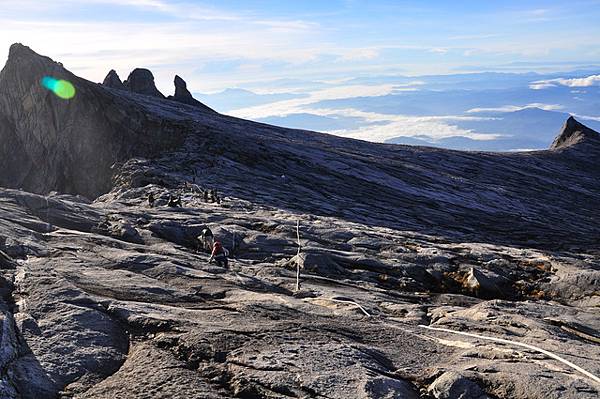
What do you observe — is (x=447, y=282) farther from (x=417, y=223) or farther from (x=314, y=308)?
(x=417, y=223)

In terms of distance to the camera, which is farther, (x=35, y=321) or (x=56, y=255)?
(x=56, y=255)

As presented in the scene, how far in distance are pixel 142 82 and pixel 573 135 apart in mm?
96297

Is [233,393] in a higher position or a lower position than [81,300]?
lower

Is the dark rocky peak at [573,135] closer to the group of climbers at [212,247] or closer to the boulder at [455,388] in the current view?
the group of climbers at [212,247]

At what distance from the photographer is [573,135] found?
4692 inches

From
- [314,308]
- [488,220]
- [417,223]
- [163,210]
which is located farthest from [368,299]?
[488,220]

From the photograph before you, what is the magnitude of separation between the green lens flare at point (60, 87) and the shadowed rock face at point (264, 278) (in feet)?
2.67

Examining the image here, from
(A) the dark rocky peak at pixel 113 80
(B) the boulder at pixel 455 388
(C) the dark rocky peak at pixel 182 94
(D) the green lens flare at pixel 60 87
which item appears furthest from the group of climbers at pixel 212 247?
(A) the dark rocky peak at pixel 113 80

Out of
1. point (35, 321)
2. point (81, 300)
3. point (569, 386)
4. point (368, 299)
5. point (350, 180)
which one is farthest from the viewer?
point (350, 180)

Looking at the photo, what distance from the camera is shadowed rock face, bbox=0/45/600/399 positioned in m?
12.4

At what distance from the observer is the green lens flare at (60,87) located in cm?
5921

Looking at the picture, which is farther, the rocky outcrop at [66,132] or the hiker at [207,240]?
the rocky outcrop at [66,132]

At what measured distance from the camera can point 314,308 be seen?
17766mm

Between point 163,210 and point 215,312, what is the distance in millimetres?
18796
